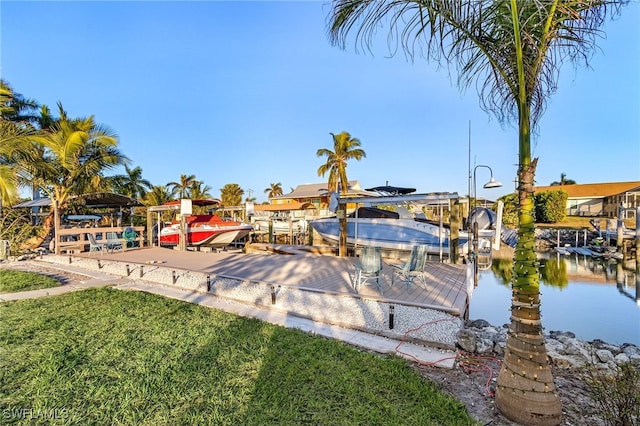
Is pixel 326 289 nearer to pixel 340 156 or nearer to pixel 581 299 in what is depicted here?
pixel 581 299

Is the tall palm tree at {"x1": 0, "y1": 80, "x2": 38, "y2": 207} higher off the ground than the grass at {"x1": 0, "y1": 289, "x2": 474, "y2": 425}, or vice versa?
the tall palm tree at {"x1": 0, "y1": 80, "x2": 38, "y2": 207}

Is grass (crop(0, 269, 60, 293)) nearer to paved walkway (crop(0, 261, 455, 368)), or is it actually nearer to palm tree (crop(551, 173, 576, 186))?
paved walkway (crop(0, 261, 455, 368))

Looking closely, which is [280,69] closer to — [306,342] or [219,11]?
[219,11]

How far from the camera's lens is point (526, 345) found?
2.92 m

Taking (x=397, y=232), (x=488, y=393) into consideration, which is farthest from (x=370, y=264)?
(x=397, y=232)

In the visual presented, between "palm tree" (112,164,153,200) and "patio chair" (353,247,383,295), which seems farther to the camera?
"palm tree" (112,164,153,200)

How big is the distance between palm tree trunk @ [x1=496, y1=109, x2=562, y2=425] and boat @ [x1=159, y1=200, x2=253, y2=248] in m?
14.5

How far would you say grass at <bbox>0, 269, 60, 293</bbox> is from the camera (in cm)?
778

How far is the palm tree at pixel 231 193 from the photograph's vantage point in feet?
179

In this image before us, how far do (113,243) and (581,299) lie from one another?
62.7 ft

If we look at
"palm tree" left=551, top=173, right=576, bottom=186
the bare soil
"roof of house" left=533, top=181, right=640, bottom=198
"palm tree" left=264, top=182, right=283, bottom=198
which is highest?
"palm tree" left=551, top=173, right=576, bottom=186

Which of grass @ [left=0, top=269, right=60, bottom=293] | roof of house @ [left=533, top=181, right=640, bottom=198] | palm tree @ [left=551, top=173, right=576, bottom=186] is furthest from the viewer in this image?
palm tree @ [left=551, top=173, right=576, bottom=186]

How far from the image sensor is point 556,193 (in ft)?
117

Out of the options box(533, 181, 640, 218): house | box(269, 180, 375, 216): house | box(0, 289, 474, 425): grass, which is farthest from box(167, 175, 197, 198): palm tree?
box(533, 181, 640, 218): house
